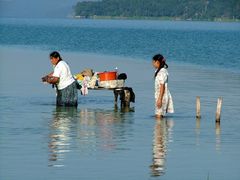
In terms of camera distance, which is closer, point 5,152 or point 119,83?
point 5,152

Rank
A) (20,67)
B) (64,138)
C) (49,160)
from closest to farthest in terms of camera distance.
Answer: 1. (49,160)
2. (64,138)
3. (20,67)

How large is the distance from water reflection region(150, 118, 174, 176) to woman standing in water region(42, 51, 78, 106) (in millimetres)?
2487

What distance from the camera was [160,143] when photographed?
55.5ft

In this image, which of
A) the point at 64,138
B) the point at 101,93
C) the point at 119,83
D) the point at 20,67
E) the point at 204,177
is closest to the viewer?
the point at 204,177

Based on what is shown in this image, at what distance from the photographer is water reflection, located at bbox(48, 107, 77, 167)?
49.8ft

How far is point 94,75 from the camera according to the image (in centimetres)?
2305

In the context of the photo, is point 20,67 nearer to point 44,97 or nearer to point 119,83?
point 44,97

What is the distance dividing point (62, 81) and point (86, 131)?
11.6ft

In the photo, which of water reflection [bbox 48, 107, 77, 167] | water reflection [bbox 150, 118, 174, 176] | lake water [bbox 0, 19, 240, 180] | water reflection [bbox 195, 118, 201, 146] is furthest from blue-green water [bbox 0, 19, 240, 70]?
water reflection [bbox 150, 118, 174, 176]

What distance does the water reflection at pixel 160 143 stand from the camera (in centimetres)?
1440

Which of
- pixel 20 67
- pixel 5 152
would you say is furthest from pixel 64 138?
pixel 20 67

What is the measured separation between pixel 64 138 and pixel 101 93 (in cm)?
941

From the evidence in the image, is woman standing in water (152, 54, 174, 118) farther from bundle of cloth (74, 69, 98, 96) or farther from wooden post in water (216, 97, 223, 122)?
bundle of cloth (74, 69, 98, 96)

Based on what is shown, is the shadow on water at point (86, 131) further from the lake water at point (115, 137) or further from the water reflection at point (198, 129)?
the water reflection at point (198, 129)
